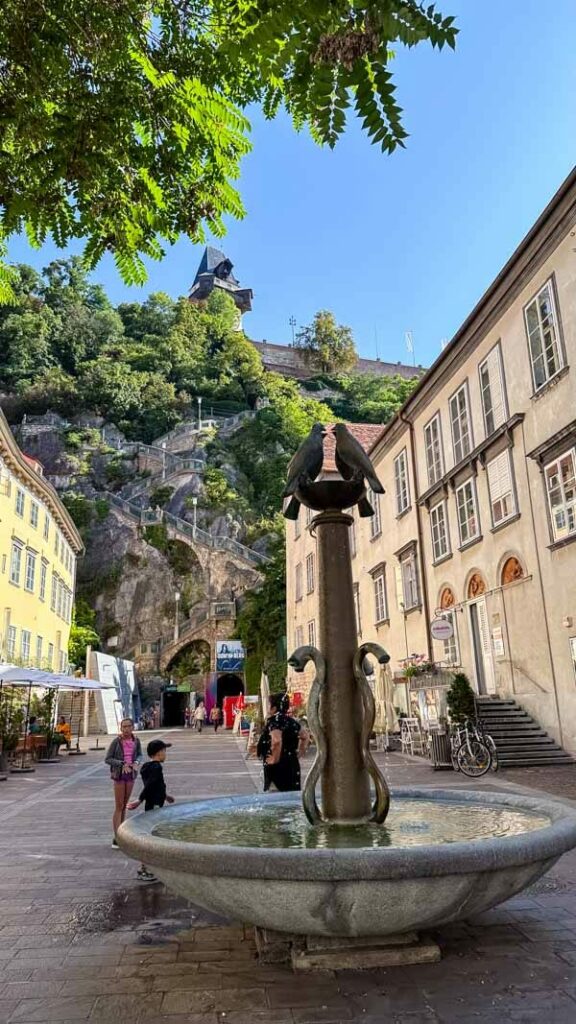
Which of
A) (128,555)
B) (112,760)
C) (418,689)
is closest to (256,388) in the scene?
(128,555)

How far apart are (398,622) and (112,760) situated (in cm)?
1843

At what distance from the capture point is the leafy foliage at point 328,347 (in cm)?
10106

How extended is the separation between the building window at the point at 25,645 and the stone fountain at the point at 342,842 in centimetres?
2571

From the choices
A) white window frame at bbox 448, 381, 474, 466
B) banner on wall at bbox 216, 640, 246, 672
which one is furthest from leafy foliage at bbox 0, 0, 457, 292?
banner on wall at bbox 216, 640, 246, 672

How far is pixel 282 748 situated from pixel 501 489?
11.9 metres

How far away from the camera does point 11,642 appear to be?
28703 millimetres

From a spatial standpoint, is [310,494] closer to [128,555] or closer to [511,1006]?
[511,1006]

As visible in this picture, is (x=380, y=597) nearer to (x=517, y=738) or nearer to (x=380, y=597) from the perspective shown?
(x=380, y=597)

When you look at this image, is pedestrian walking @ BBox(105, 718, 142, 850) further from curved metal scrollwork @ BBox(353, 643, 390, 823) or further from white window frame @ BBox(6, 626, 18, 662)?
white window frame @ BBox(6, 626, 18, 662)

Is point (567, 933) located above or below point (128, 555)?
below

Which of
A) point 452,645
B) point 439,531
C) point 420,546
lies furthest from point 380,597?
point 452,645

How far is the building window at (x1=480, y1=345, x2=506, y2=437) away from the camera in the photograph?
18.0 metres

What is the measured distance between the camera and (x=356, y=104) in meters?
2.61

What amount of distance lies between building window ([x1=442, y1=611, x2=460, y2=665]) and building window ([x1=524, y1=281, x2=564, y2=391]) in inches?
303
